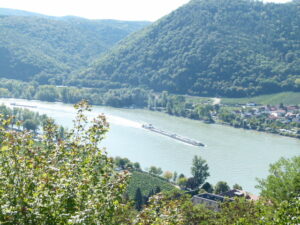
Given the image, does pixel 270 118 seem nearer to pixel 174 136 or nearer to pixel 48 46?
pixel 174 136

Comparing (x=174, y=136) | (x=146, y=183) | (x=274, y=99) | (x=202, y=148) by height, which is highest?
(x=274, y=99)

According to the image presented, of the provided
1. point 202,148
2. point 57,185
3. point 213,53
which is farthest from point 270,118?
point 57,185

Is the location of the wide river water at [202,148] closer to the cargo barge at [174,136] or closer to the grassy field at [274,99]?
the cargo barge at [174,136]

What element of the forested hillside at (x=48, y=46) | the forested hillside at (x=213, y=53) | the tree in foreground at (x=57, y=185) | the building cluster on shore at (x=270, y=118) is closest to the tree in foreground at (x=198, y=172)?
the building cluster on shore at (x=270, y=118)

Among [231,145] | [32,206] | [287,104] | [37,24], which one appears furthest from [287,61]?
[32,206]

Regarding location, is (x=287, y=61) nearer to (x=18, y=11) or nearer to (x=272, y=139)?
(x=272, y=139)

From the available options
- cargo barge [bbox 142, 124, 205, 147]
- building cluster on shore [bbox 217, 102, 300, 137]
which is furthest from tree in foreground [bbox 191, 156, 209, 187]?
building cluster on shore [bbox 217, 102, 300, 137]
